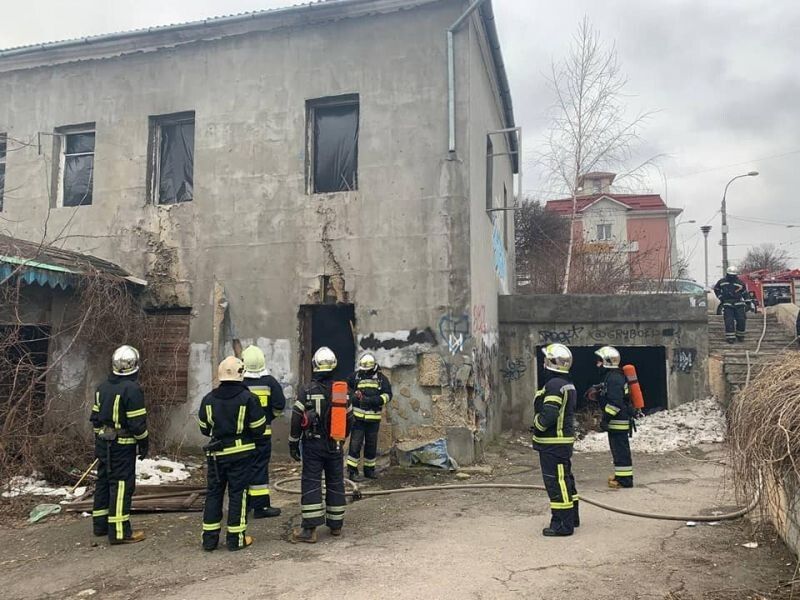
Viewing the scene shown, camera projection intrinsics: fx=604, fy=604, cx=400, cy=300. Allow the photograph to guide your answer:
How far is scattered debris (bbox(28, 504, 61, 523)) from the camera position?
688cm

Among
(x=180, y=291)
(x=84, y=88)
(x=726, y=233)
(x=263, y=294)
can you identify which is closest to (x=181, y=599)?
(x=263, y=294)

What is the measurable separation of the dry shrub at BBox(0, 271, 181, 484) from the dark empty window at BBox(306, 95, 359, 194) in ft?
12.4

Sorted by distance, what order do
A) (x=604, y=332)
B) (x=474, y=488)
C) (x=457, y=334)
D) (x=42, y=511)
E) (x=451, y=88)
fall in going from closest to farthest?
(x=42, y=511), (x=474, y=488), (x=457, y=334), (x=451, y=88), (x=604, y=332)

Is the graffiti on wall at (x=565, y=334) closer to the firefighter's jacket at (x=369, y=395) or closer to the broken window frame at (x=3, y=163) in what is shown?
the firefighter's jacket at (x=369, y=395)

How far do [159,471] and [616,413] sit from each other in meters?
6.48

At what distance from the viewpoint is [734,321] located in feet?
47.8

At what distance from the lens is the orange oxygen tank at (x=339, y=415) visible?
18.9 ft

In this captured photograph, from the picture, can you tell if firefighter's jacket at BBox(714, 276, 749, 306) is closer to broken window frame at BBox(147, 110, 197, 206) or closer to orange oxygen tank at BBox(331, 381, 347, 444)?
orange oxygen tank at BBox(331, 381, 347, 444)

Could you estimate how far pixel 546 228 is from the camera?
28.1 meters

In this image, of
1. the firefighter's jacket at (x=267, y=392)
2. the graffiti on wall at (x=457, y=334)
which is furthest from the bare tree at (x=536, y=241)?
the firefighter's jacket at (x=267, y=392)

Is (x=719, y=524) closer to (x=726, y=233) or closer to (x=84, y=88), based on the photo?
(x=84, y=88)

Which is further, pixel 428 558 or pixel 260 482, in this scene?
pixel 260 482

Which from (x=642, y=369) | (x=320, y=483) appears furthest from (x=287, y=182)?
(x=642, y=369)

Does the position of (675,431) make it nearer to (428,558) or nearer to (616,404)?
(616,404)
